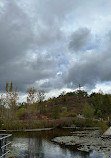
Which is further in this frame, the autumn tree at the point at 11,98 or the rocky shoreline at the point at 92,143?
the autumn tree at the point at 11,98

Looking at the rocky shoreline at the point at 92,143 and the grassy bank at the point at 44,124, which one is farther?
the grassy bank at the point at 44,124

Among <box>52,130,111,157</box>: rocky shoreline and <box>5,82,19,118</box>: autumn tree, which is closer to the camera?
<box>52,130,111,157</box>: rocky shoreline

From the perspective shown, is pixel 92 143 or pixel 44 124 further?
pixel 44 124

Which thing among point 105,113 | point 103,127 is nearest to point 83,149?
point 103,127

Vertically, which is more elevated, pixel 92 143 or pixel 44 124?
pixel 44 124

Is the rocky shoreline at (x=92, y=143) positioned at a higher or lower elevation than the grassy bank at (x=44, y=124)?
lower

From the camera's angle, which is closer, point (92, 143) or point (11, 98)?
point (92, 143)

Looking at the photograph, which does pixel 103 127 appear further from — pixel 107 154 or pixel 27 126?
pixel 27 126

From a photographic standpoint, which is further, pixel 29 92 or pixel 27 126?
pixel 29 92

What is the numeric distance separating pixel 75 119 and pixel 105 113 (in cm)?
1884

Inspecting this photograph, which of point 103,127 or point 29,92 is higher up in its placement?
point 29,92

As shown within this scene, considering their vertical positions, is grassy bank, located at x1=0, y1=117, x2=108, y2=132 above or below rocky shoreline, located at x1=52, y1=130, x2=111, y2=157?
above

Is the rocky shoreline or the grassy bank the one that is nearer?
the rocky shoreline

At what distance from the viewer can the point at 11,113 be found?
30156 millimetres
